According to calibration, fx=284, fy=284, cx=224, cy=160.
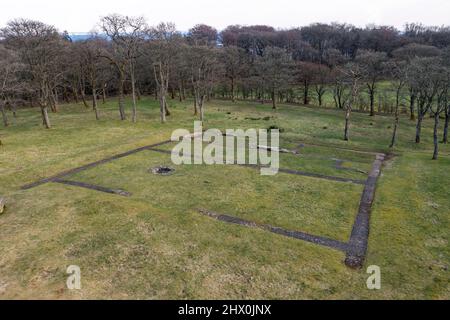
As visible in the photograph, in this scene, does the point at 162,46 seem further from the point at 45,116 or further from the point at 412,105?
the point at 412,105

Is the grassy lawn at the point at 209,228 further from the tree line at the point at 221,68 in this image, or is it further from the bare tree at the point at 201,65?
the bare tree at the point at 201,65

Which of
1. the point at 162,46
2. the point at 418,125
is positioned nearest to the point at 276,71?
the point at 162,46

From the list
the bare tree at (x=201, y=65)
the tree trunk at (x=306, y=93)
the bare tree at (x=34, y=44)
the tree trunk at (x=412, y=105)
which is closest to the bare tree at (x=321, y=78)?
→ the tree trunk at (x=306, y=93)

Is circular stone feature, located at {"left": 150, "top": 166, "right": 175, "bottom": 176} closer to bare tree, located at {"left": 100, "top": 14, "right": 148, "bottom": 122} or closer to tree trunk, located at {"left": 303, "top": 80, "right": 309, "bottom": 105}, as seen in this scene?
bare tree, located at {"left": 100, "top": 14, "right": 148, "bottom": 122}

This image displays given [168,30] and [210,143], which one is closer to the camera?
[210,143]

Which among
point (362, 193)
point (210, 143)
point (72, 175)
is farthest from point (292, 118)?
point (72, 175)
